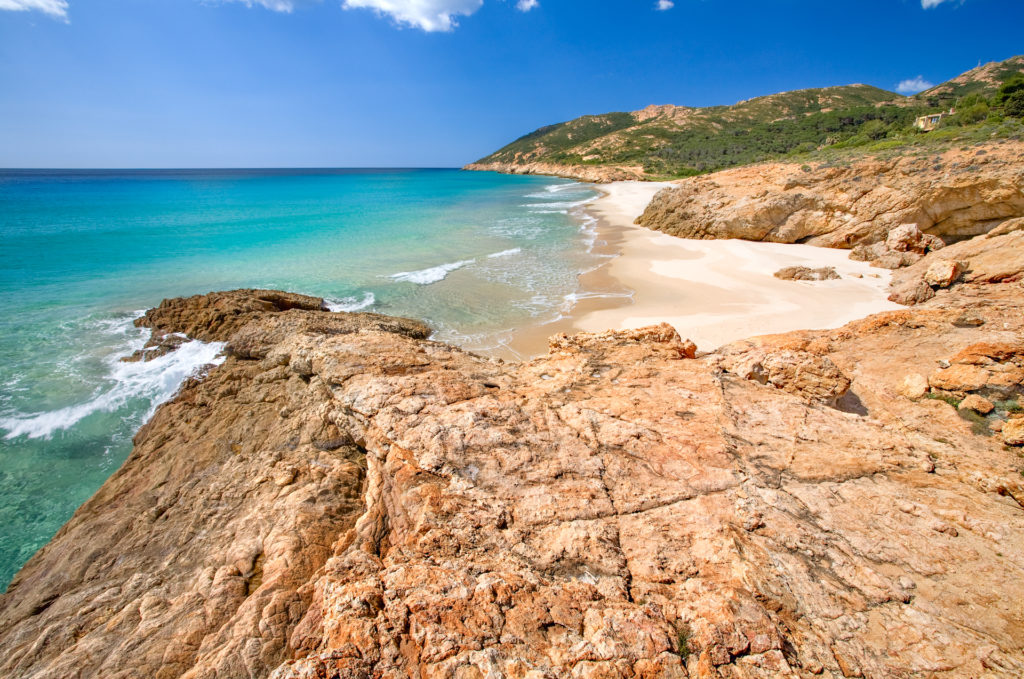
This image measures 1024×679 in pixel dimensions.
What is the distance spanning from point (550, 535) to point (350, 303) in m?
12.8

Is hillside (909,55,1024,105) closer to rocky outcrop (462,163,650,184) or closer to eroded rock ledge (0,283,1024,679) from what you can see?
rocky outcrop (462,163,650,184)

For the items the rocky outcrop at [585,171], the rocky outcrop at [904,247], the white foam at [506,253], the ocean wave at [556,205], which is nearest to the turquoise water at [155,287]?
the white foam at [506,253]

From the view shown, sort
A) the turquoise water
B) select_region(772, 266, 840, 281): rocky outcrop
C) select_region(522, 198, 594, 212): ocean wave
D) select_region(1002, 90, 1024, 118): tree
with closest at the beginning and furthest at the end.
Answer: the turquoise water
select_region(772, 266, 840, 281): rocky outcrop
select_region(1002, 90, 1024, 118): tree
select_region(522, 198, 594, 212): ocean wave

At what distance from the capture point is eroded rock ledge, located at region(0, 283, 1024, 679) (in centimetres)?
235

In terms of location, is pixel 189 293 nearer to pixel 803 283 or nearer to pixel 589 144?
pixel 803 283

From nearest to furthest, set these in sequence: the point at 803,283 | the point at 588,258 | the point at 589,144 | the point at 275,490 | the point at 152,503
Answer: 1. the point at 275,490
2. the point at 152,503
3. the point at 803,283
4. the point at 588,258
5. the point at 589,144

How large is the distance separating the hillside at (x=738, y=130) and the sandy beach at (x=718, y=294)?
25910mm

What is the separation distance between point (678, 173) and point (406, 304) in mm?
63501

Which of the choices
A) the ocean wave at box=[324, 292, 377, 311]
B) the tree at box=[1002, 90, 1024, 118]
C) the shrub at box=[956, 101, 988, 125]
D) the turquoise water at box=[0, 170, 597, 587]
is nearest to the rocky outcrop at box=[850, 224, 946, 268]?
the turquoise water at box=[0, 170, 597, 587]

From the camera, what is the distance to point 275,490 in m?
4.27

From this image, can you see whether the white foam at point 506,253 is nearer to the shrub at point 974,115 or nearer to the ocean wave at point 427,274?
the ocean wave at point 427,274

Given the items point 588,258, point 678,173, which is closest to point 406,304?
point 588,258

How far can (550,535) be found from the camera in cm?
313

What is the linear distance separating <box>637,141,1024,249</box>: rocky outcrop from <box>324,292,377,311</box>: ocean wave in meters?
17.8
